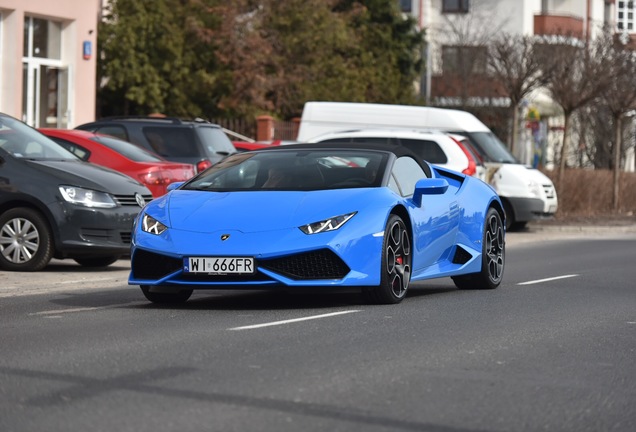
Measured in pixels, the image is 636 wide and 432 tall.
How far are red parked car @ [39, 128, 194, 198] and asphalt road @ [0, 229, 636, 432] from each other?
5360mm

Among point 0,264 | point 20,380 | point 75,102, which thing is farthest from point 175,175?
point 75,102

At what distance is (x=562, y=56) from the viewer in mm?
35750

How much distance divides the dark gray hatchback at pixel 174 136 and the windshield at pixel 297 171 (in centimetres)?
890

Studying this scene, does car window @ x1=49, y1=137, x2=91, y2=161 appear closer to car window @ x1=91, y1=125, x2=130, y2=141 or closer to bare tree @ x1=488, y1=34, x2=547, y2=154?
car window @ x1=91, y1=125, x2=130, y2=141

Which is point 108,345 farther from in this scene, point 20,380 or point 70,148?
point 70,148

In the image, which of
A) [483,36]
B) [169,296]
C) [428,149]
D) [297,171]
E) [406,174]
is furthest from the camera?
[483,36]

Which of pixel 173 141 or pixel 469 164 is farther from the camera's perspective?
pixel 469 164

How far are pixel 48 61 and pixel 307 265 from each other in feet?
83.5

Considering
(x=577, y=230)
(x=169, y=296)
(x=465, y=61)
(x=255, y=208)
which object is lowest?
(x=577, y=230)

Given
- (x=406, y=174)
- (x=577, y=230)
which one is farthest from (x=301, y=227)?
(x=577, y=230)

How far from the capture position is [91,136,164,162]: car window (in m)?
18.8

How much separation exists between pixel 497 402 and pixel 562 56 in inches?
1172

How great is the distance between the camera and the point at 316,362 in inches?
309

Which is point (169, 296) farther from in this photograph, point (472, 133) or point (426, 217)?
point (472, 133)
